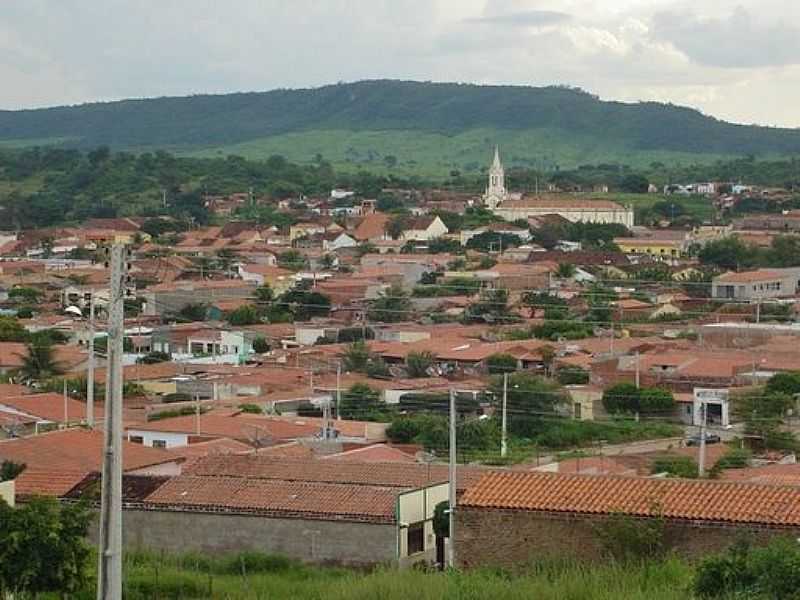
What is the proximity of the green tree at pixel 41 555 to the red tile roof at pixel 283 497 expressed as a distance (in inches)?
141

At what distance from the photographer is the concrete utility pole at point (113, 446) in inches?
420

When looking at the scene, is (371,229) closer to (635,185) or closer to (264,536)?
(635,185)

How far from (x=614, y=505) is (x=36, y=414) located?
1436cm

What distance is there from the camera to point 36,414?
2767 cm

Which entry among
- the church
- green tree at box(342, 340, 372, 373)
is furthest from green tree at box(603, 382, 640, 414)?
the church

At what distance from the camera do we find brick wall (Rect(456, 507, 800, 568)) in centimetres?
1485

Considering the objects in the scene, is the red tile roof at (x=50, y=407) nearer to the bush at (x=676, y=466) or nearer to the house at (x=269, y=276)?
the bush at (x=676, y=466)

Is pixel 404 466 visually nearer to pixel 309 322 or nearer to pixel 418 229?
pixel 309 322

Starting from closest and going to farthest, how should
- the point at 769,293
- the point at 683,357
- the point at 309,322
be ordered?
the point at 683,357, the point at 309,322, the point at 769,293

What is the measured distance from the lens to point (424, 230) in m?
82.2

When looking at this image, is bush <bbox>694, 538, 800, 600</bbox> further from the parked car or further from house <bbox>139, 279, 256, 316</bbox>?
house <bbox>139, 279, 256, 316</bbox>

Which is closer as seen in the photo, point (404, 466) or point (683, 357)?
point (404, 466)

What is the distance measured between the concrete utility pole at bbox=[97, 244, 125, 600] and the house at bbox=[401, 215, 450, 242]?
69.6 m

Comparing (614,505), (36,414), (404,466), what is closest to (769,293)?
(36,414)
